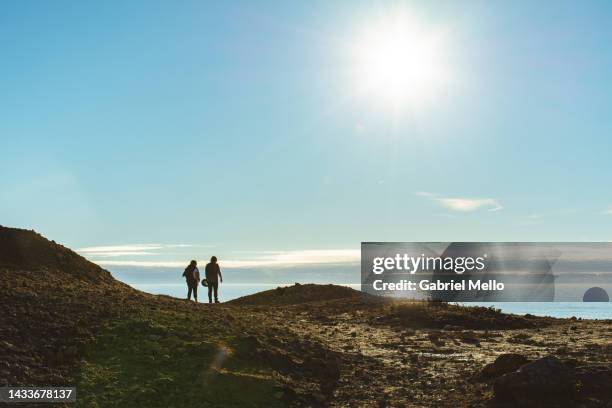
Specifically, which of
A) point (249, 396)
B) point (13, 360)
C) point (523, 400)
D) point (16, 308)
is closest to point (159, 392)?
point (249, 396)

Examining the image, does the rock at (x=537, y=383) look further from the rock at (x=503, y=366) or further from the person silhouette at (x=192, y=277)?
the person silhouette at (x=192, y=277)

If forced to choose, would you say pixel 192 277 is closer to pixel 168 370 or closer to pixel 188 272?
pixel 188 272

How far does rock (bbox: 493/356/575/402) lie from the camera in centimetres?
1540

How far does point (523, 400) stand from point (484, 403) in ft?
3.41

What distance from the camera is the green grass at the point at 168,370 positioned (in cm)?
1492

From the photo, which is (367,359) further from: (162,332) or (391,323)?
(391,323)

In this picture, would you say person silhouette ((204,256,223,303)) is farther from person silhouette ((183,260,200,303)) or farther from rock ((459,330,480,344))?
rock ((459,330,480,344))

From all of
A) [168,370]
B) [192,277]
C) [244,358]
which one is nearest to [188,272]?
[192,277]

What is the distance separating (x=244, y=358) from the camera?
58.7 feet

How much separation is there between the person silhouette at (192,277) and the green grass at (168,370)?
13164 mm

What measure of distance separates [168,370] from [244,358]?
245 cm

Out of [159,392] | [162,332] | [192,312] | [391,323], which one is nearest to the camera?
[159,392]

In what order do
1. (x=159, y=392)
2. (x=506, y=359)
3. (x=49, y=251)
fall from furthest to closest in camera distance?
(x=49, y=251)
(x=506, y=359)
(x=159, y=392)

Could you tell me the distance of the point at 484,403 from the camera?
15844 millimetres
